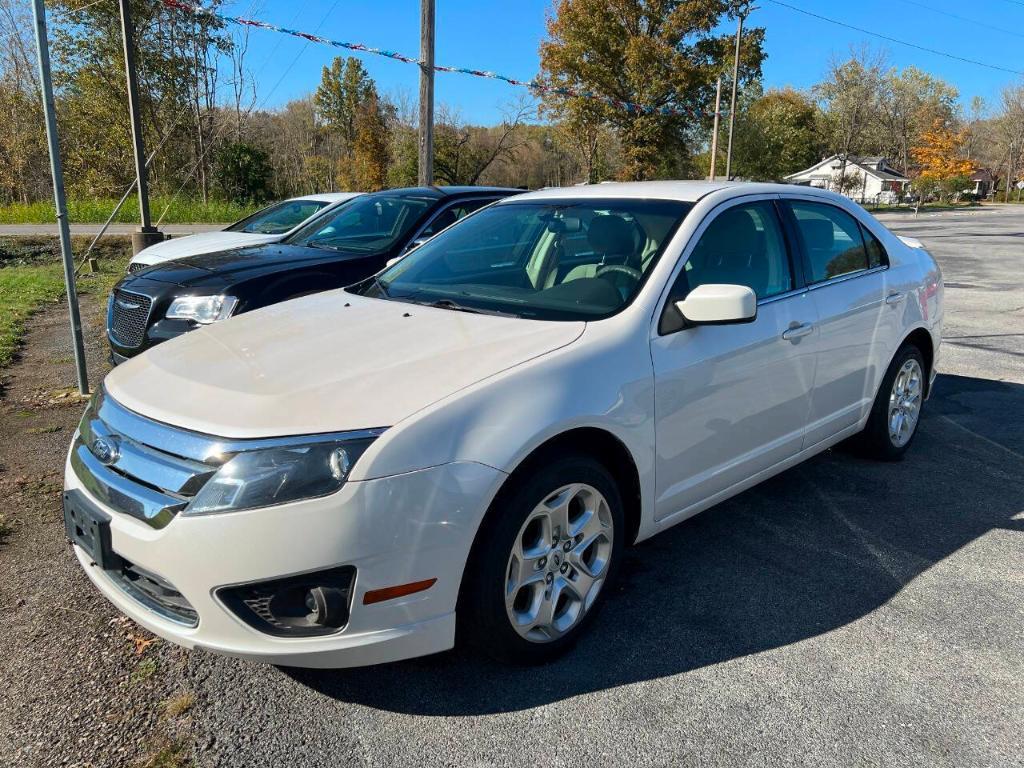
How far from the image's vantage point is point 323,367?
8.66ft

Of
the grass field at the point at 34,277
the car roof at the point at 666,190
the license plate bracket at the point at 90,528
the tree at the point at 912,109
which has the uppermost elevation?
the tree at the point at 912,109

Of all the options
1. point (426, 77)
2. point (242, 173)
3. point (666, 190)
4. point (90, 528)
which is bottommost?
point (90, 528)

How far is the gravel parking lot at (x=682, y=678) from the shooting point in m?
2.35

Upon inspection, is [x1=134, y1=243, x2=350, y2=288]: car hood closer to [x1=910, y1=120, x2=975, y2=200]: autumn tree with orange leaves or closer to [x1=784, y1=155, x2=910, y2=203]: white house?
[x1=784, y1=155, x2=910, y2=203]: white house

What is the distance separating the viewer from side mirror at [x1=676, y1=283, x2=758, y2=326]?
2.91 metres

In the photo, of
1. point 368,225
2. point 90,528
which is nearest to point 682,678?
point 90,528

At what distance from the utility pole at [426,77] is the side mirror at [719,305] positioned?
10595 millimetres

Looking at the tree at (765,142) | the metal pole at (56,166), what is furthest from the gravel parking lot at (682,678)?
the tree at (765,142)

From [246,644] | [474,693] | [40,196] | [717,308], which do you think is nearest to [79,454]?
[246,644]

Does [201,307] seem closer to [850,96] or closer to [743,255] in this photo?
[743,255]

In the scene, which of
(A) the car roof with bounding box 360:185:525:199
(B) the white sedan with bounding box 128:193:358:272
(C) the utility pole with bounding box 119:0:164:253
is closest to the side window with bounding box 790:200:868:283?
(A) the car roof with bounding box 360:185:525:199

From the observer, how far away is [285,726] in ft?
7.99

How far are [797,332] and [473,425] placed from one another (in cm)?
196

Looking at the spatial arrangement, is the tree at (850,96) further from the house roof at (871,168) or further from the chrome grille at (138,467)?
the chrome grille at (138,467)
